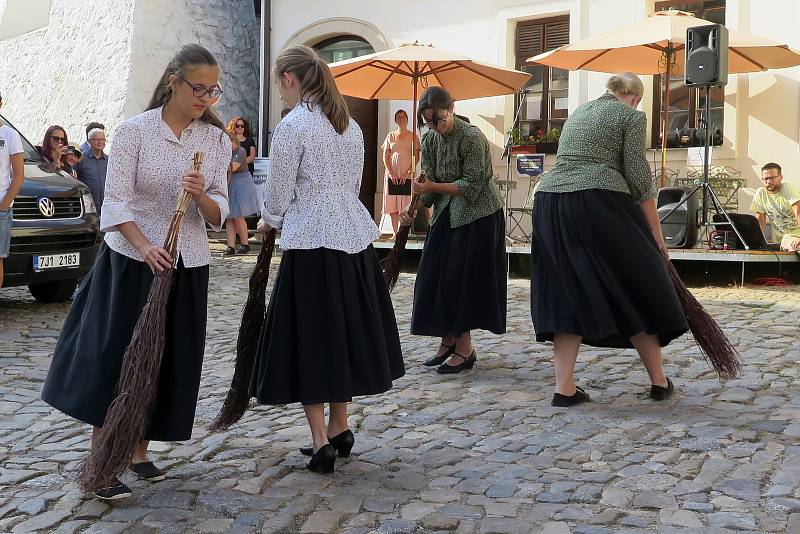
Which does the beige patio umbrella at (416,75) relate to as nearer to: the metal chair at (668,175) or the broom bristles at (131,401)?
the metal chair at (668,175)

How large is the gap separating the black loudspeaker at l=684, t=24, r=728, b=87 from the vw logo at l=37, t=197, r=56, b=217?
22.0 ft

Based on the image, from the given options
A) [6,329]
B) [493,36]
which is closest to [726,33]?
[493,36]

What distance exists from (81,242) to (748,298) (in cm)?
635

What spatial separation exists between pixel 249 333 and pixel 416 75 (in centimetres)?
845

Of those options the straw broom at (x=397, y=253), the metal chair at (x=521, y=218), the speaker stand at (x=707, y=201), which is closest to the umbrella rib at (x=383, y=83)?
the metal chair at (x=521, y=218)

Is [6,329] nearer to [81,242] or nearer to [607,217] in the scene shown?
[81,242]

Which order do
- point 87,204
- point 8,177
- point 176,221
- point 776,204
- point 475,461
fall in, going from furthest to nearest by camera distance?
point 776,204
point 87,204
point 8,177
point 475,461
point 176,221

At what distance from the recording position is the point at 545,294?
5848mm

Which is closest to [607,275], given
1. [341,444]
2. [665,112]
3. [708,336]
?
[708,336]

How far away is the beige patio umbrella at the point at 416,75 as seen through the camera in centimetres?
1260

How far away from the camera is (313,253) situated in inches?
176

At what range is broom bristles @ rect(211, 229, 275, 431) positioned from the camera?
481 centimetres

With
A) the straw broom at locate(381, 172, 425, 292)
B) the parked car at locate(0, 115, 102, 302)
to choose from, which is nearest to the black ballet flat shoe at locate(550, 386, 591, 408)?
the straw broom at locate(381, 172, 425, 292)

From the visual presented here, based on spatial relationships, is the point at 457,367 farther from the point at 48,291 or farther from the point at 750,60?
the point at 750,60
